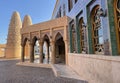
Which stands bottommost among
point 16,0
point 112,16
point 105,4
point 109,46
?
point 109,46

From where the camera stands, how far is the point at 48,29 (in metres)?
11.1

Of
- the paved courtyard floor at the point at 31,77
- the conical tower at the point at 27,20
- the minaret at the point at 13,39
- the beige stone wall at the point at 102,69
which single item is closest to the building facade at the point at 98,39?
the beige stone wall at the point at 102,69

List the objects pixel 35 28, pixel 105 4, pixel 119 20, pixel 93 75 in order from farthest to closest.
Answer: pixel 35 28
pixel 93 75
pixel 105 4
pixel 119 20

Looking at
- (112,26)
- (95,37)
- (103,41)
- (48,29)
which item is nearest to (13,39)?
(48,29)

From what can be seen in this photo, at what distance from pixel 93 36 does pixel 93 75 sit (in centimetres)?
176

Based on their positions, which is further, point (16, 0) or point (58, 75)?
point (16, 0)

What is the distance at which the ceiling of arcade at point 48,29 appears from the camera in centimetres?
1012

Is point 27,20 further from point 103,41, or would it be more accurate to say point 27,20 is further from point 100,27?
point 103,41

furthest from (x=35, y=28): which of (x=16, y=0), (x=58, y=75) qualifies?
(x=16, y=0)

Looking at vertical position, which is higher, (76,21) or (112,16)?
(76,21)

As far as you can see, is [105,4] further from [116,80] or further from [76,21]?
[76,21]

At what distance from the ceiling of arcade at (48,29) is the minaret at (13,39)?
13323 millimetres

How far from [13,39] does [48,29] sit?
16.9 metres

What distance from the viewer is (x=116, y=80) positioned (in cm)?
330
